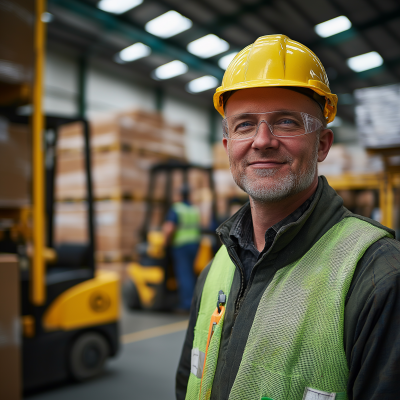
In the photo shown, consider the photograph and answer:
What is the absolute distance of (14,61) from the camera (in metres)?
2.35

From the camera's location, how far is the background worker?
572 cm

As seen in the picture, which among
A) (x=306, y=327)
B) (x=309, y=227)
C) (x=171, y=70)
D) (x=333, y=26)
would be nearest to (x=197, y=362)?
(x=306, y=327)

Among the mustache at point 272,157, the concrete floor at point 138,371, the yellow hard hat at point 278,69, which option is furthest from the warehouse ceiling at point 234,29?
the mustache at point 272,157

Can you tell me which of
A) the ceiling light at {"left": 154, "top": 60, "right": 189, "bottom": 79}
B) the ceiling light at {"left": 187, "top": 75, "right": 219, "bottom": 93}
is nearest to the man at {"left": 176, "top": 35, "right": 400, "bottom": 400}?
the ceiling light at {"left": 154, "top": 60, "right": 189, "bottom": 79}

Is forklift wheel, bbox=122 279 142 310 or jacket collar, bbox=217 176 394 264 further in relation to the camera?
forklift wheel, bbox=122 279 142 310

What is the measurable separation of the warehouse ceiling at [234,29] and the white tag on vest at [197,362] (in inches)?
318

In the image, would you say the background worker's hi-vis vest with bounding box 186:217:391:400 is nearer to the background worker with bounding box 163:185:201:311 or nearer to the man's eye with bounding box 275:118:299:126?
the man's eye with bounding box 275:118:299:126

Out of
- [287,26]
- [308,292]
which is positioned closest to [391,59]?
[287,26]

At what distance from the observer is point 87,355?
350cm

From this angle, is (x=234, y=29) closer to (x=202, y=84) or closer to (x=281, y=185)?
(x=202, y=84)

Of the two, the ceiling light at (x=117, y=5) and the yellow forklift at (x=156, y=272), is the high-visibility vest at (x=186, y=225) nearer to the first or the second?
the yellow forklift at (x=156, y=272)

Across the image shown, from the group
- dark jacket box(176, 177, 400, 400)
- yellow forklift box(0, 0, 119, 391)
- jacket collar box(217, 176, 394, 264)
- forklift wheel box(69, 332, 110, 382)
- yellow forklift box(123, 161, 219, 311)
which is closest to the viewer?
dark jacket box(176, 177, 400, 400)

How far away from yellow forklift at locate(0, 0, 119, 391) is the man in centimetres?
179

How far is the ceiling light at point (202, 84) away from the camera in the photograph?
13820mm
